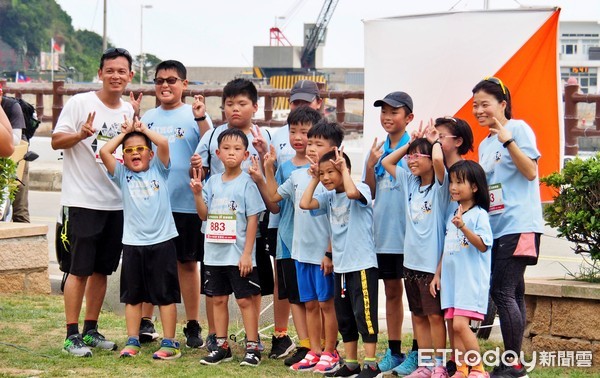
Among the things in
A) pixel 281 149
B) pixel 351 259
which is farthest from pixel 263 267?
pixel 351 259

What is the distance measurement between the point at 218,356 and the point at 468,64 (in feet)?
11.3

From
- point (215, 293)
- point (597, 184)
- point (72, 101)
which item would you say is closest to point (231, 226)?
point (215, 293)

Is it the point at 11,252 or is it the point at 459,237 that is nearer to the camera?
the point at 459,237

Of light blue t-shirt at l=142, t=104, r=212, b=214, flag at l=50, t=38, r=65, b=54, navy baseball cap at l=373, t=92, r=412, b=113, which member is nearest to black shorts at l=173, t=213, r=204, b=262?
light blue t-shirt at l=142, t=104, r=212, b=214

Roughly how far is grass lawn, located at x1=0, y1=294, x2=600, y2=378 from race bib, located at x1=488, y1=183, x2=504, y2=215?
978 millimetres

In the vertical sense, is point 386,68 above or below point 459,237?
above

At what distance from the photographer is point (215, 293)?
6.62 m

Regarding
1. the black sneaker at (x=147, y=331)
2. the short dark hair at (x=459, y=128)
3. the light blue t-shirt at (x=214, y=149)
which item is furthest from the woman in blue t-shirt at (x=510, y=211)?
the black sneaker at (x=147, y=331)

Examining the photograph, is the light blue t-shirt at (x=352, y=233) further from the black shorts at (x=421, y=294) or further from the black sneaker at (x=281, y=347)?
the black sneaker at (x=281, y=347)

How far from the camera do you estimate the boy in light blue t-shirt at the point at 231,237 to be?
6547 mm

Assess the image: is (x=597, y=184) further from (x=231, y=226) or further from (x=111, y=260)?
(x=111, y=260)

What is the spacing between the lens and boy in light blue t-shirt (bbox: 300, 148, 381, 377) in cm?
609

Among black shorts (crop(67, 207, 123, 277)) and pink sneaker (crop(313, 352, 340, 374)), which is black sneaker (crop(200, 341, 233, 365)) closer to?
pink sneaker (crop(313, 352, 340, 374))

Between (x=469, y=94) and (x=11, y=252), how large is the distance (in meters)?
3.84
